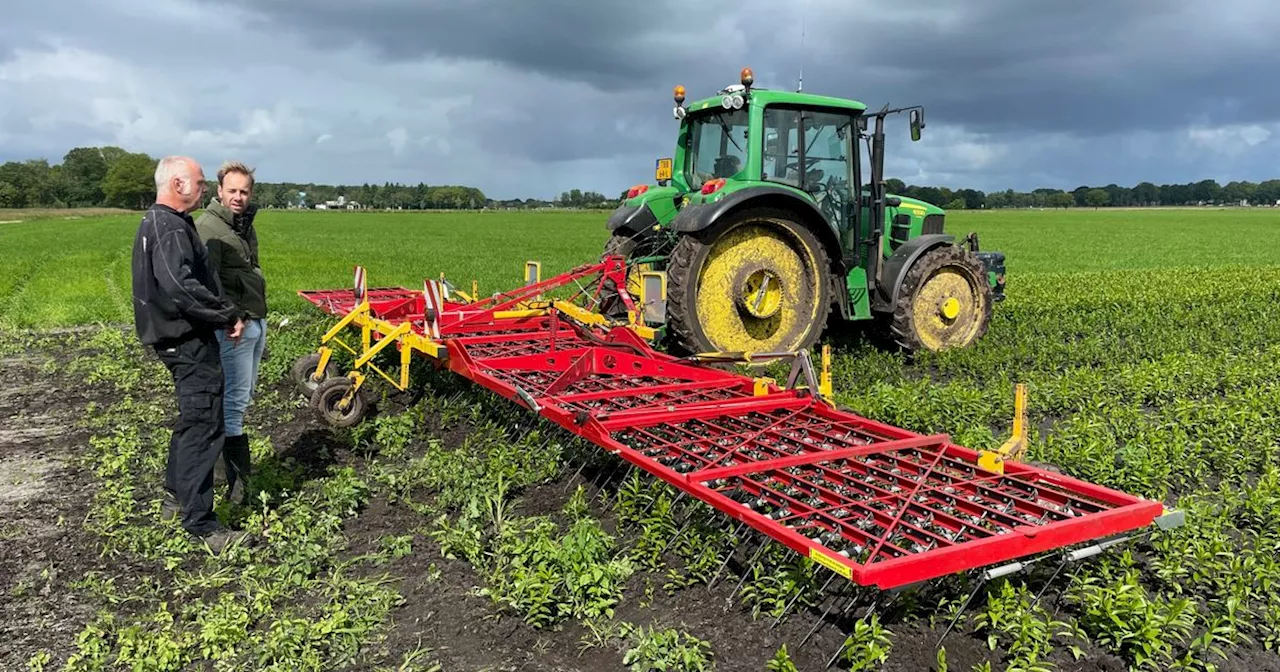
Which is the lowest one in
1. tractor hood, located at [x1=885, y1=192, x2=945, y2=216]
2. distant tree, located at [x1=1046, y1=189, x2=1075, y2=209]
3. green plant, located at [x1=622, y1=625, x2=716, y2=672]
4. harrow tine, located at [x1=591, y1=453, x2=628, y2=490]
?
green plant, located at [x1=622, y1=625, x2=716, y2=672]

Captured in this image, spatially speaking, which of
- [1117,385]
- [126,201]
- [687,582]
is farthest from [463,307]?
[126,201]

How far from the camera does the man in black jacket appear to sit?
12.5 feet

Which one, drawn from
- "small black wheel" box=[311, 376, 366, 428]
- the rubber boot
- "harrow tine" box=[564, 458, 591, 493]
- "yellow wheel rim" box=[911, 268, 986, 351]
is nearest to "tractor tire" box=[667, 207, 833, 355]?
"yellow wheel rim" box=[911, 268, 986, 351]

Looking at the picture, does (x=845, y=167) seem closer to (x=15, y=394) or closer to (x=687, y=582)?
(x=687, y=582)

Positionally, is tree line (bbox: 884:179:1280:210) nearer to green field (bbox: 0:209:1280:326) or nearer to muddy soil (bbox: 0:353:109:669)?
green field (bbox: 0:209:1280:326)

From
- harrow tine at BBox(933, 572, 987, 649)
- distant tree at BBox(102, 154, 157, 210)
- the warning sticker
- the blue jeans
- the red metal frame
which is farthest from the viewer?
distant tree at BBox(102, 154, 157, 210)

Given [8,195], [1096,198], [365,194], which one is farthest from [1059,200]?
[8,195]

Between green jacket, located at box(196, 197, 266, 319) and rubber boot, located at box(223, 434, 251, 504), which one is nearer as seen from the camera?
green jacket, located at box(196, 197, 266, 319)

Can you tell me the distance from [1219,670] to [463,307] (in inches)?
230

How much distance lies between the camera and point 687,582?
349 cm

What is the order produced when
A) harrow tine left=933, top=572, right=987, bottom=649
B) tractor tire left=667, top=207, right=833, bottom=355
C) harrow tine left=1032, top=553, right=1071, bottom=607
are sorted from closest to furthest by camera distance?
harrow tine left=933, top=572, right=987, bottom=649, harrow tine left=1032, top=553, right=1071, bottom=607, tractor tire left=667, top=207, right=833, bottom=355

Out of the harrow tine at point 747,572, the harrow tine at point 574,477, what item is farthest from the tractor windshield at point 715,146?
the harrow tine at point 747,572

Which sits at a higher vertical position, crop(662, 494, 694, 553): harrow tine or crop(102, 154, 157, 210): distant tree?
crop(102, 154, 157, 210): distant tree

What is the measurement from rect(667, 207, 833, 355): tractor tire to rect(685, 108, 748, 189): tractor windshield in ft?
2.32
